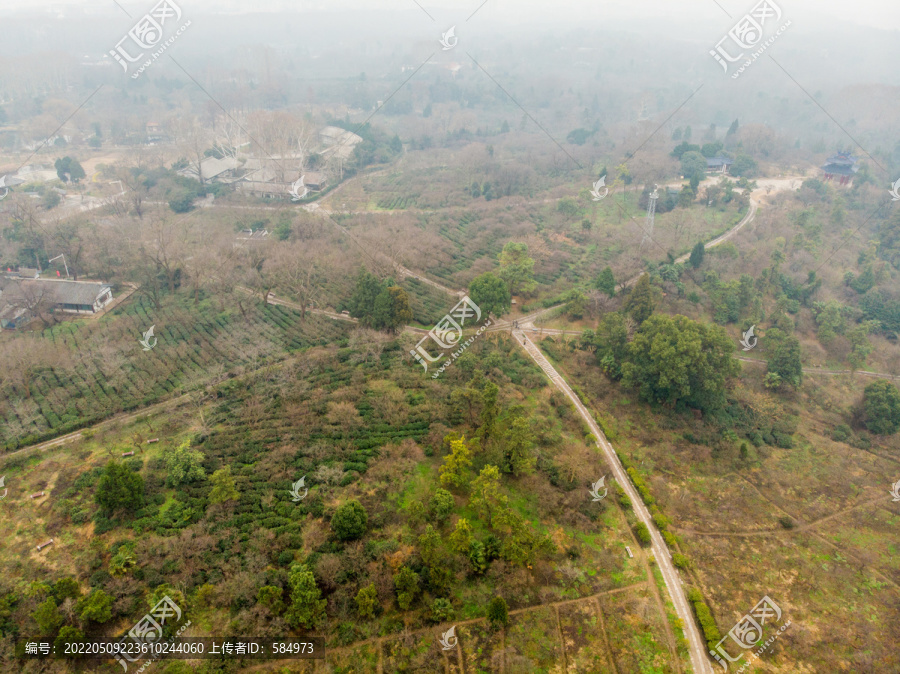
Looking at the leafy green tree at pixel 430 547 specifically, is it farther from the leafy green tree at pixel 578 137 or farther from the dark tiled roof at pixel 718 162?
the leafy green tree at pixel 578 137

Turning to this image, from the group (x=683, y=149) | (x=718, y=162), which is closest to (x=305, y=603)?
(x=683, y=149)

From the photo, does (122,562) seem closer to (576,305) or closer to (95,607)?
(95,607)

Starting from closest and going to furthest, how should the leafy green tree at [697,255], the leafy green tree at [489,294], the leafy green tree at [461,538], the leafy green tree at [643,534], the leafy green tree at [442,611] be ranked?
the leafy green tree at [442,611] → the leafy green tree at [461,538] → the leafy green tree at [643,534] → the leafy green tree at [489,294] → the leafy green tree at [697,255]

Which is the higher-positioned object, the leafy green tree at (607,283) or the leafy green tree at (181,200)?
the leafy green tree at (181,200)

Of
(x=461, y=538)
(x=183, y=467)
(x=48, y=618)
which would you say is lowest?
(x=461, y=538)

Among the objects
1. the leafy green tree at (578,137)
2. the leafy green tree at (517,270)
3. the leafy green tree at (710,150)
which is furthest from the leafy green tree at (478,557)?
the leafy green tree at (578,137)

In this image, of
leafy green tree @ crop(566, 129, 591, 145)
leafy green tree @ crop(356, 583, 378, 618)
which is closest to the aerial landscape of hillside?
leafy green tree @ crop(356, 583, 378, 618)

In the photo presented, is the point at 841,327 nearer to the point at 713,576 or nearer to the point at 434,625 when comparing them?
the point at 713,576
